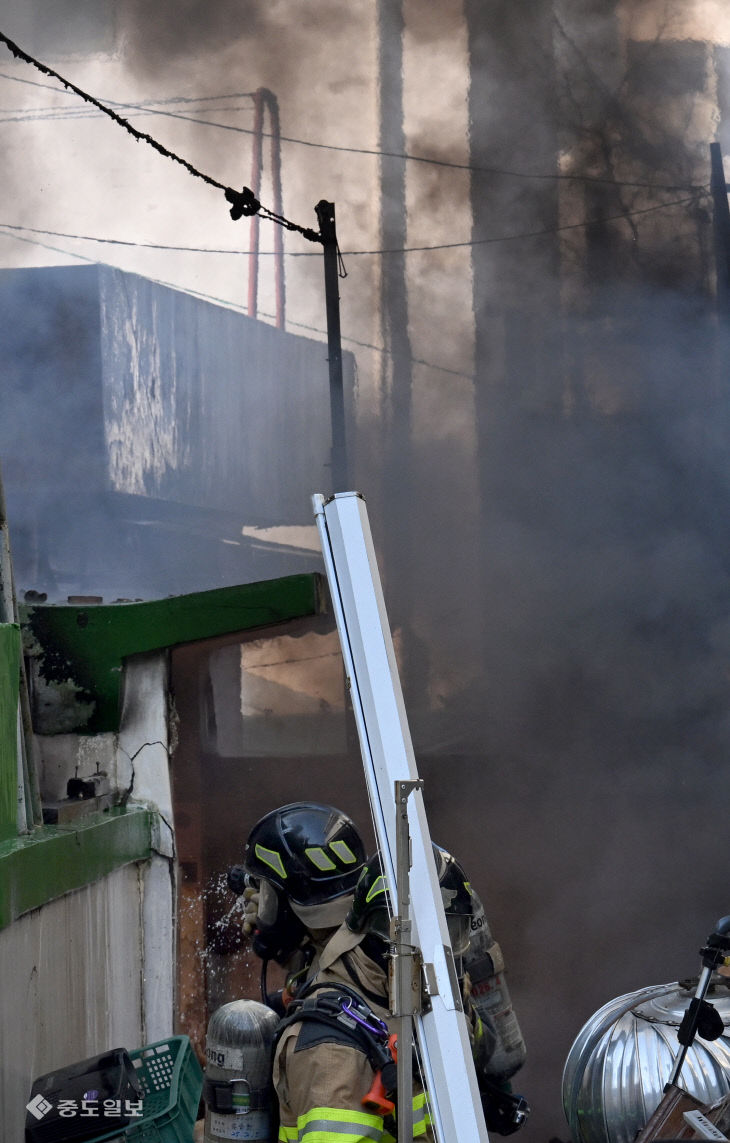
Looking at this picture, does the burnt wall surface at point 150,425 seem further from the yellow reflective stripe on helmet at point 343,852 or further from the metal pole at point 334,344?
the yellow reflective stripe on helmet at point 343,852

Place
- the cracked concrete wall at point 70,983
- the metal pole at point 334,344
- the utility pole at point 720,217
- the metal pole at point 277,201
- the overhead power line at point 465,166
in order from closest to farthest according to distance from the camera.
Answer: the cracked concrete wall at point 70,983, the metal pole at point 334,344, the utility pole at point 720,217, the overhead power line at point 465,166, the metal pole at point 277,201

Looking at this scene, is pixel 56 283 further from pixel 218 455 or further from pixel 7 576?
pixel 7 576

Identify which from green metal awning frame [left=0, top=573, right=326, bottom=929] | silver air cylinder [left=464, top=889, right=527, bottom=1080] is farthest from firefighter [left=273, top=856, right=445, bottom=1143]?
green metal awning frame [left=0, top=573, right=326, bottom=929]

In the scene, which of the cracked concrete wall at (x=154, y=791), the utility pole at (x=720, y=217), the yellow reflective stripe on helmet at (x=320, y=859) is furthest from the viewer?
the utility pole at (x=720, y=217)

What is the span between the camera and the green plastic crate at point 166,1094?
8.90 feet

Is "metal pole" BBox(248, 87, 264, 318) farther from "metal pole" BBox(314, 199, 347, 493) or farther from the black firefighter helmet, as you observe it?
the black firefighter helmet

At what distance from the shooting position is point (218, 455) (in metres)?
10.2

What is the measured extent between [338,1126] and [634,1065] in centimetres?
150

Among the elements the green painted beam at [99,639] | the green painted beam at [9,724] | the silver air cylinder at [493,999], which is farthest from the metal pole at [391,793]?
the green painted beam at [99,639]

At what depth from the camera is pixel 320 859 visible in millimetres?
2664

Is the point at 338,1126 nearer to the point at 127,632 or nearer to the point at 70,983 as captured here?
the point at 70,983

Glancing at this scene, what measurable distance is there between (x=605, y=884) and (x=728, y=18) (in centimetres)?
729

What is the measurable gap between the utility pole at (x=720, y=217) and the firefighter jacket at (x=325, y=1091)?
27.6 ft

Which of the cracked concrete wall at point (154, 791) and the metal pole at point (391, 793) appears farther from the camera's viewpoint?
the cracked concrete wall at point (154, 791)
